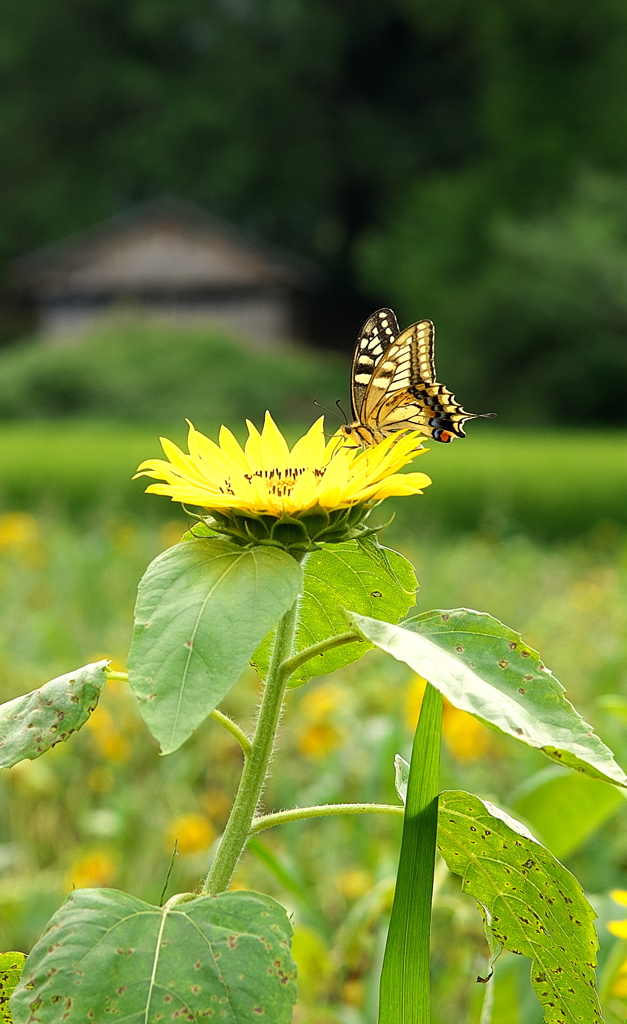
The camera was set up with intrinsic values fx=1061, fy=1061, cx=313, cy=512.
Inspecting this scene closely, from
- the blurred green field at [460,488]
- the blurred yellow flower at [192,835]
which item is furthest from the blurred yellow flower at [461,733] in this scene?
the blurred green field at [460,488]

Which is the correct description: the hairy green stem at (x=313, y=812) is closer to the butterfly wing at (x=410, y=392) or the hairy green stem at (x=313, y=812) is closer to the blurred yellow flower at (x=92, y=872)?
the butterfly wing at (x=410, y=392)

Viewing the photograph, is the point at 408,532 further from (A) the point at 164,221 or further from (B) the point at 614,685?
(A) the point at 164,221

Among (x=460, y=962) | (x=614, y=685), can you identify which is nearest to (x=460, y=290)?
(x=614, y=685)

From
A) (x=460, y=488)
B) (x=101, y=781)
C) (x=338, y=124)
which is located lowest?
(x=101, y=781)

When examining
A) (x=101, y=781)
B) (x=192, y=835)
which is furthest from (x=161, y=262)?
(x=192, y=835)

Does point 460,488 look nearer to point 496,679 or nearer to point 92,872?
point 92,872
